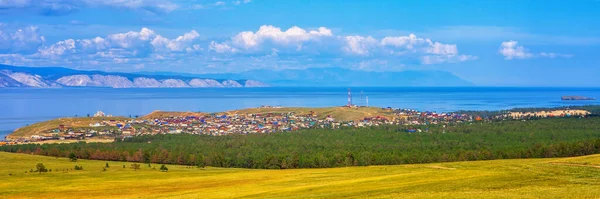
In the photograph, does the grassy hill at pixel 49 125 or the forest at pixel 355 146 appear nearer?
the forest at pixel 355 146

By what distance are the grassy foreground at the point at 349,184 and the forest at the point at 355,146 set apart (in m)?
34.2

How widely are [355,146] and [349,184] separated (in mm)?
80831

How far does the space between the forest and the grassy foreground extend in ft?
112

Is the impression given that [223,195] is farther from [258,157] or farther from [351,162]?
[258,157]

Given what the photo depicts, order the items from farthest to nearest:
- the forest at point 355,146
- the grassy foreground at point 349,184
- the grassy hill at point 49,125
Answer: the grassy hill at point 49,125 < the forest at point 355,146 < the grassy foreground at point 349,184

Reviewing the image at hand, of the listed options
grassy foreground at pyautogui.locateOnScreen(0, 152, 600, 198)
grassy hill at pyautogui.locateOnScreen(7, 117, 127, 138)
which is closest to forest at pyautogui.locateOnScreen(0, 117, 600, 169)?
grassy foreground at pyautogui.locateOnScreen(0, 152, 600, 198)

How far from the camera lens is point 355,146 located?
12788 cm

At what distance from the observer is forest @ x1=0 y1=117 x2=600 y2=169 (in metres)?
98.1

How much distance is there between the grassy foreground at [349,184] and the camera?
123 ft

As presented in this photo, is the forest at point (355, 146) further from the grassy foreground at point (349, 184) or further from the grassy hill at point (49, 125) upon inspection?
the grassy hill at point (49, 125)

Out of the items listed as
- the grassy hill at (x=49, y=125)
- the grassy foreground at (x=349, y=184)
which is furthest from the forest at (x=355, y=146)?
the grassy hill at (x=49, y=125)

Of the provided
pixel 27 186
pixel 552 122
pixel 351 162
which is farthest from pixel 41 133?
pixel 552 122

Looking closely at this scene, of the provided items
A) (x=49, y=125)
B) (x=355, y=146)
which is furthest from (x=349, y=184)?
(x=49, y=125)

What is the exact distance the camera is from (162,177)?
6856 cm
